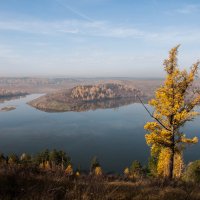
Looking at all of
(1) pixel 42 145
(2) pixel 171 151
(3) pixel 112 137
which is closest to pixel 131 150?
(3) pixel 112 137

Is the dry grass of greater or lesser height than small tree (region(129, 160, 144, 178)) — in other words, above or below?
above

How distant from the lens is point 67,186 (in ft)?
21.3

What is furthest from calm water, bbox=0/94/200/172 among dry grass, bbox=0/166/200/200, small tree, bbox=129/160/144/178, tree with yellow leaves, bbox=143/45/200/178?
dry grass, bbox=0/166/200/200

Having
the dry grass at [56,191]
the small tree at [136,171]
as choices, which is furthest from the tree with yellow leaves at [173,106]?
the dry grass at [56,191]

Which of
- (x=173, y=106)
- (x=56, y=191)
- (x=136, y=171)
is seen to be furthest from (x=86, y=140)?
(x=56, y=191)

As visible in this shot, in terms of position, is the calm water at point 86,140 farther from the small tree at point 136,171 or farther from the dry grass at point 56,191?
the dry grass at point 56,191

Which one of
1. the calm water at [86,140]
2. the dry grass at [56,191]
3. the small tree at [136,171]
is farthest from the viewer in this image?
the calm water at [86,140]

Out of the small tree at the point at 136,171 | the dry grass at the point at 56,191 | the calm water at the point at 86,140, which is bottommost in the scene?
the calm water at the point at 86,140

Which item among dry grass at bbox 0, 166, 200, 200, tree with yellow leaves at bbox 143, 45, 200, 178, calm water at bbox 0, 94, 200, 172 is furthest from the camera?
calm water at bbox 0, 94, 200, 172

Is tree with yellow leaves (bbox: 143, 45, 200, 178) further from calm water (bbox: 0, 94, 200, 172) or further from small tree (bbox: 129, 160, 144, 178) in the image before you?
calm water (bbox: 0, 94, 200, 172)

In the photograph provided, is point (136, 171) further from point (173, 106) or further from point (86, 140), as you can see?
point (86, 140)

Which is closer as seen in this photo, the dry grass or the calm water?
the dry grass

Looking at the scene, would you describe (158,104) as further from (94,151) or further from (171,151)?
(94,151)

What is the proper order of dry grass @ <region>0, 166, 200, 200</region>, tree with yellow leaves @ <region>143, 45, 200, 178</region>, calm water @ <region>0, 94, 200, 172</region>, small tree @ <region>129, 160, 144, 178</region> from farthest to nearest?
calm water @ <region>0, 94, 200, 172</region> < tree with yellow leaves @ <region>143, 45, 200, 178</region> < small tree @ <region>129, 160, 144, 178</region> < dry grass @ <region>0, 166, 200, 200</region>
